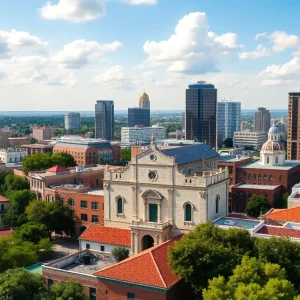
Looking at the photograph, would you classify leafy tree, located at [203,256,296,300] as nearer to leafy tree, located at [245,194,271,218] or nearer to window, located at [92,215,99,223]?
window, located at [92,215,99,223]

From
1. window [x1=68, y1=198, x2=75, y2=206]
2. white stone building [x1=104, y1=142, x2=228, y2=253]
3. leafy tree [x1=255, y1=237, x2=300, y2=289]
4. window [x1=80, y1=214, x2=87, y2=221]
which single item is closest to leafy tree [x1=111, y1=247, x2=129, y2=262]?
white stone building [x1=104, y1=142, x2=228, y2=253]

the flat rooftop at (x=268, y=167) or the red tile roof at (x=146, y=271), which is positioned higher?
the flat rooftop at (x=268, y=167)

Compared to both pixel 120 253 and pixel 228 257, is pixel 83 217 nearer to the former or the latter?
pixel 120 253

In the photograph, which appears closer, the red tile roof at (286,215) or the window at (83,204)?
the red tile roof at (286,215)

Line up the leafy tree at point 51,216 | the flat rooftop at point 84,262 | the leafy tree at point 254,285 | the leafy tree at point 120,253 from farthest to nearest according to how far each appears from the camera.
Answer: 1. the leafy tree at point 51,216
2. the leafy tree at point 120,253
3. the flat rooftop at point 84,262
4. the leafy tree at point 254,285

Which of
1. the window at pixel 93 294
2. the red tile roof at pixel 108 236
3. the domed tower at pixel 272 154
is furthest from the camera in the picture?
the domed tower at pixel 272 154

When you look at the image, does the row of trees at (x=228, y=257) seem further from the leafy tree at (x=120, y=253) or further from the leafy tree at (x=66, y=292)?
the leafy tree at (x=120, y=253)

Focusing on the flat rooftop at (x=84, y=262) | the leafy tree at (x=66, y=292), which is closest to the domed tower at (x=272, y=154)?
the flat rooftop at (x=84, y=262)

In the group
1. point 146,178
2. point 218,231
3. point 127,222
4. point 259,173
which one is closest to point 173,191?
point 146,178
